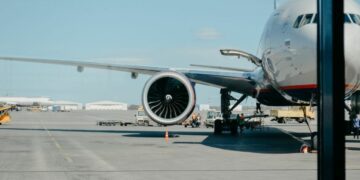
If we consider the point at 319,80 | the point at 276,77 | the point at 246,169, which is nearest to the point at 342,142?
the point at 319,80

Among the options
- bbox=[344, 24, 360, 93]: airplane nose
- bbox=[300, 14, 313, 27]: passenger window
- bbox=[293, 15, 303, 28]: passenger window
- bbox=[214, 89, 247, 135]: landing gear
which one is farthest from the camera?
bbox=[214, 89, 247, 135]: landing gear

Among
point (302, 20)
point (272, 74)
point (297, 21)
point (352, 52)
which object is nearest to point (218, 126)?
point (272, 74)

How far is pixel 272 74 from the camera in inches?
571

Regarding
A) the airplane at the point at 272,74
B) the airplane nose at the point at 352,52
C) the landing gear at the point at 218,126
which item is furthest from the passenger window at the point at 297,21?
the landing gear at the point at 218,126

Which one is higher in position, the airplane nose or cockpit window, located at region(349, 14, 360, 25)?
cockpit window, located at region(349, 14, 360, 25)

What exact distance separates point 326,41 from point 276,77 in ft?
39.5

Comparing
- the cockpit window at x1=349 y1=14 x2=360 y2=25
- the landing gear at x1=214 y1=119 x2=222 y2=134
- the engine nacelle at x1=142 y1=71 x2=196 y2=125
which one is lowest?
the landing gear at x1=214 y1=119 x2=222 y2=134

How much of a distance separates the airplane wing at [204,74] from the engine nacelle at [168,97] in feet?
2.06

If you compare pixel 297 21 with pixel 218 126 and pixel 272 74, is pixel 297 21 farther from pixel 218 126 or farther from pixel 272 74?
pixel 218 126

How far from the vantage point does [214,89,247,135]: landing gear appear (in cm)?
2265

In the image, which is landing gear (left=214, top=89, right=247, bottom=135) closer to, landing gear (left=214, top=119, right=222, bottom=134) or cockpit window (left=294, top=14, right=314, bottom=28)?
landing gear (left=214, top=119, right=222, bottom=134)

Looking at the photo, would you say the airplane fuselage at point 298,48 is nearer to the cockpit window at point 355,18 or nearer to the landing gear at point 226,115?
the cockpit window at point 355,18

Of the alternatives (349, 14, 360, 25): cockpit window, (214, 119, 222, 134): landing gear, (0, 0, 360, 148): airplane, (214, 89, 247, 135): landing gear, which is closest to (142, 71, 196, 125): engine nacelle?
(0, 0, 360, 148): airplane

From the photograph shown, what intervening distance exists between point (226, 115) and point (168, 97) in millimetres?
5026
